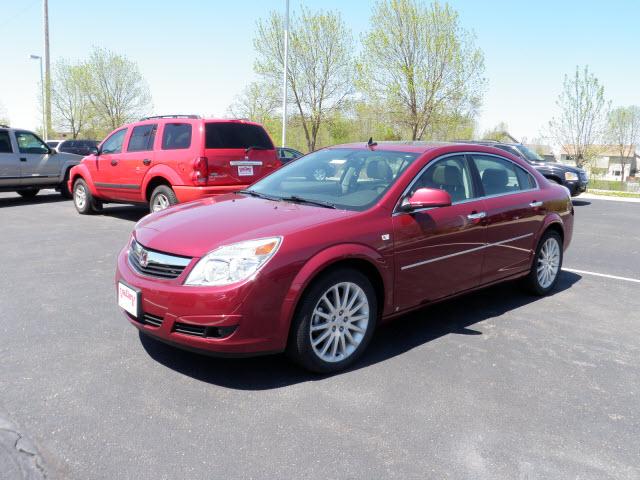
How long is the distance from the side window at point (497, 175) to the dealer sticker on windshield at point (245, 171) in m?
4.85

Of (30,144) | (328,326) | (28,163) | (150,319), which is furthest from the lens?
(30,144)

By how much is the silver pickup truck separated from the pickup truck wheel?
7.33 ft

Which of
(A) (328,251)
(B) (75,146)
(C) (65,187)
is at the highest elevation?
(B) (75,146)

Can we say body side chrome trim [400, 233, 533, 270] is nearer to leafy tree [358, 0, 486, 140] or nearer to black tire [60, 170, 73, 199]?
black tire [60, 170, 73, 199]

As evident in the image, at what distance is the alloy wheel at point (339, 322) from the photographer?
11.8ft

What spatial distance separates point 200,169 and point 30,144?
6.79 m

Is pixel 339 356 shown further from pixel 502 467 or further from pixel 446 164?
pixel 446 164

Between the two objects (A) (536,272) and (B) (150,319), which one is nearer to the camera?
(B) (150,319)

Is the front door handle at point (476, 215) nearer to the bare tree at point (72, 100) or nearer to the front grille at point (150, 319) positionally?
the front grille at point (150, 319)

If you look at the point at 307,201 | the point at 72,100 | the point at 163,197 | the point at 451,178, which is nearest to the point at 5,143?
the point at 163,197

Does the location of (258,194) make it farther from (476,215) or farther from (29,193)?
(29,193)

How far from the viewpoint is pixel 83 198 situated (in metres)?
11.1

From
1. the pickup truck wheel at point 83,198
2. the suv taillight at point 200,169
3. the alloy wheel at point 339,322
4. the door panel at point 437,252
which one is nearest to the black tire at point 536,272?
the door panel at point 437,252

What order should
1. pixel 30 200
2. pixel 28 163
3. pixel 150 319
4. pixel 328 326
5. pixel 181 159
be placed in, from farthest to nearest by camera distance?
pixel 30 200
pixel 28 163
pixel 181 159
pixel 328 326
pixel 150 319
